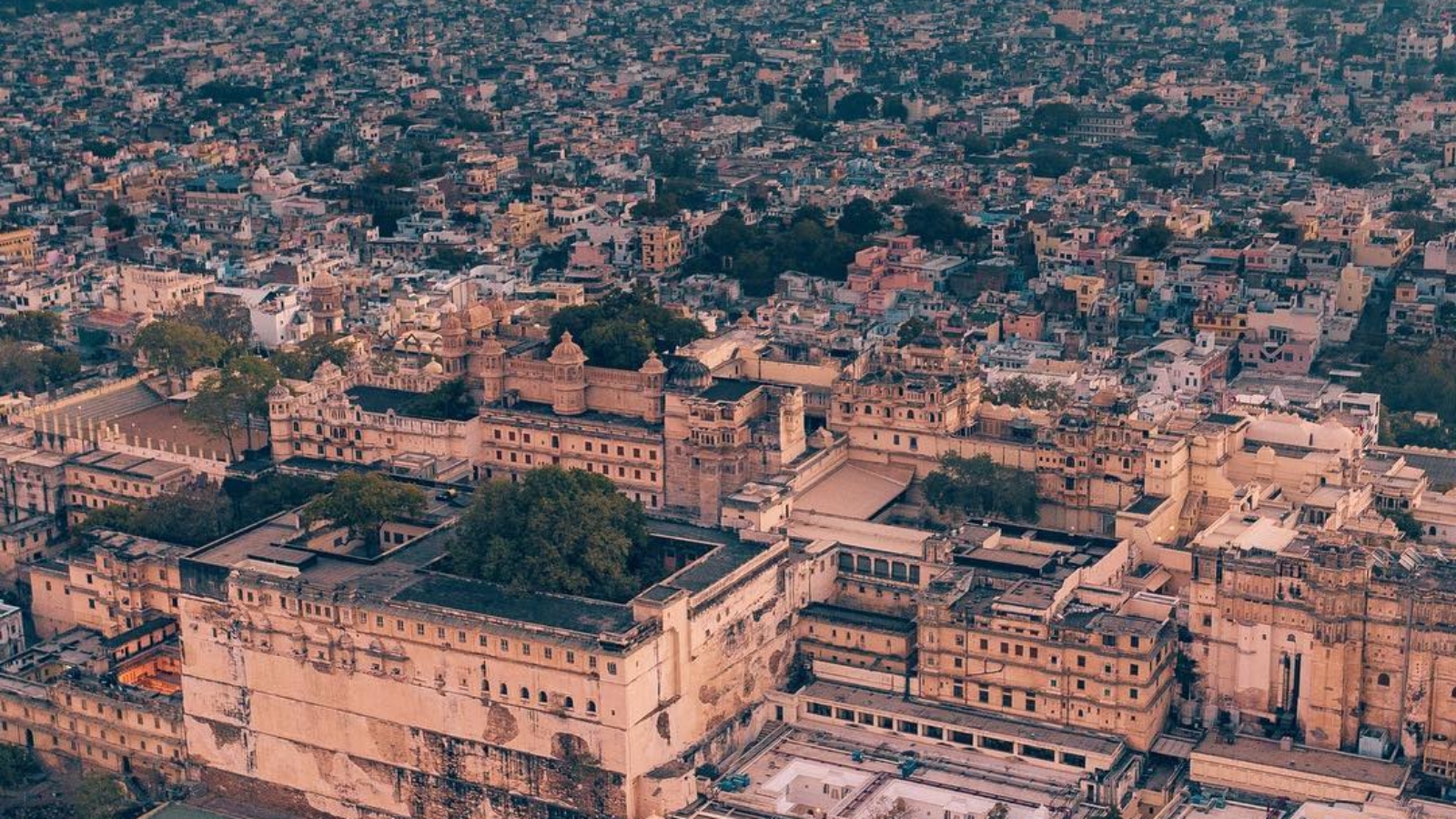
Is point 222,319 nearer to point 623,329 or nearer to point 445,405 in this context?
point 445,405

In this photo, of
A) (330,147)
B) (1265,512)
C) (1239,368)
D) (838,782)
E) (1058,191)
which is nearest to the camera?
(838,782)

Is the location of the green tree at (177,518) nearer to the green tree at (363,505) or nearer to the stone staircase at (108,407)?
the green tree at (363,505)

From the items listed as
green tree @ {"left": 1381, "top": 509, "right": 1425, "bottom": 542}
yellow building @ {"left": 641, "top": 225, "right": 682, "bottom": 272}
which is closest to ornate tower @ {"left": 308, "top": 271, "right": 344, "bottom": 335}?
yellow building @ {"left": 641, "top": 225, "right": 682, "bottom": 272}

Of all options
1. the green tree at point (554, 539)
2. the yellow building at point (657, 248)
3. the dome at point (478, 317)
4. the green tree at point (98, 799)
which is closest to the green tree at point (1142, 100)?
the yellow building at point (657, 248)

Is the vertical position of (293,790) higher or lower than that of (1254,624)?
lower

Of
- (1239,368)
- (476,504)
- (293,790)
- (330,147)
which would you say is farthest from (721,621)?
(330,147)

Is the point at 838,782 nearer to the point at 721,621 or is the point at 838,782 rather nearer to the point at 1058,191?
the point at 721,621

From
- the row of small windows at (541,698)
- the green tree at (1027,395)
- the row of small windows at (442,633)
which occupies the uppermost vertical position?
the green tree at (1027,395)
